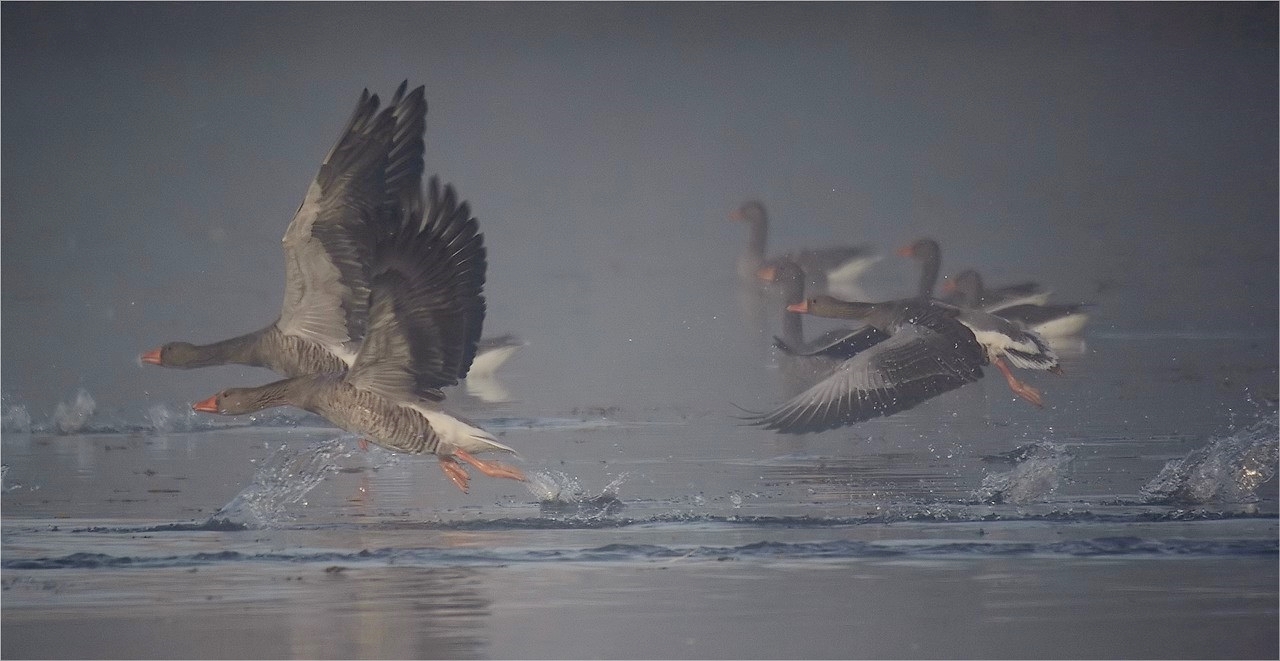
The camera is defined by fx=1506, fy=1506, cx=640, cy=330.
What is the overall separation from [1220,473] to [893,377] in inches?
61.0

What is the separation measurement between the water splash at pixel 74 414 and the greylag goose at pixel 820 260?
5.24 meters

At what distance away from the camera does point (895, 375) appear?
7297 mm


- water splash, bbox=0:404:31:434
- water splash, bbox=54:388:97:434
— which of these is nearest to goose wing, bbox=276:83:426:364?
water splash, bbox=54:388:97:434

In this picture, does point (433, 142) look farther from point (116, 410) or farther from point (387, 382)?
point (387, 382)

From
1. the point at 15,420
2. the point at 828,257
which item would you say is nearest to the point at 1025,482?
the point at 828,257

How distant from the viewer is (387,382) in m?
6.25

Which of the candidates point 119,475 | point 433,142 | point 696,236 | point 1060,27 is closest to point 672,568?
point 119,475

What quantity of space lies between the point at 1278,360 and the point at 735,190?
220 inches

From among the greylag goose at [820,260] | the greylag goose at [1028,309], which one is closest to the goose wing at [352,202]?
the greylag goose at [1028,309]

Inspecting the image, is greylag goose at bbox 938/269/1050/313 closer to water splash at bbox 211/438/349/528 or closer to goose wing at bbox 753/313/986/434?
goose wing at bbox 753/313/986/434

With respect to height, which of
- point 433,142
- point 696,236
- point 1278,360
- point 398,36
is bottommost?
point 1278,360

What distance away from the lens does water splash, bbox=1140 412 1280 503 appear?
683 centimetres

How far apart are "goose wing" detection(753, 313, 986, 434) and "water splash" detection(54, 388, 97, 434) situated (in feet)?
13.4

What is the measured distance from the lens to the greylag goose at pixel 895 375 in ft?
23.8
